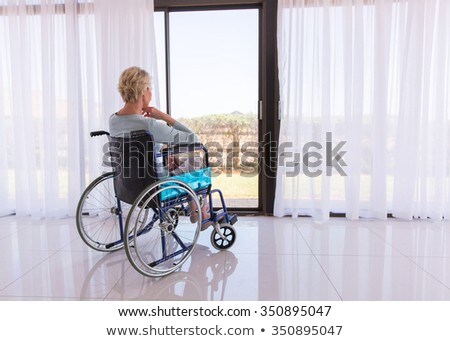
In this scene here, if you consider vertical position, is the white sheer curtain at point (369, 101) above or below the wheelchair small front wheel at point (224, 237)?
above

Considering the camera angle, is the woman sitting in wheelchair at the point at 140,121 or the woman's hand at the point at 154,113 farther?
the woman's hand at the point at 154,113

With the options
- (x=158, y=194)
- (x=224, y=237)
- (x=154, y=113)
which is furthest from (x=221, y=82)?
(x=158, y=194)

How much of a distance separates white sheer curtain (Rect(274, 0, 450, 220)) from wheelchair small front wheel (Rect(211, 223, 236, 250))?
0.90m

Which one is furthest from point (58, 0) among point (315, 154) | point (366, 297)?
point (366, 297)

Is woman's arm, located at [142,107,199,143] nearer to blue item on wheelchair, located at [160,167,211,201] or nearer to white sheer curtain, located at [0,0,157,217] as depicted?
blue item on wheelchair, located at [160,167,211,201]

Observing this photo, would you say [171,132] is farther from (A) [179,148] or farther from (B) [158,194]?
(B) [158,194]

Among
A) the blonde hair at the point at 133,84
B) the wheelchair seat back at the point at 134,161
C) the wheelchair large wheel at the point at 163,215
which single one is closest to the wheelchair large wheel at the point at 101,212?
the wheelchair large wheel at the point at 163,215

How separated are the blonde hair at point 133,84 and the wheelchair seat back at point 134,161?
0.95 feet

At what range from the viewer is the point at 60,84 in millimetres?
3291

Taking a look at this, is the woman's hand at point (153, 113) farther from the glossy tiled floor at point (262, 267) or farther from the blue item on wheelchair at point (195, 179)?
the glossy tiled floor at point (262, 267)

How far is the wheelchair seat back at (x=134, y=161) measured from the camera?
203 centimetres

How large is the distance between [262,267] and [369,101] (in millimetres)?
1891

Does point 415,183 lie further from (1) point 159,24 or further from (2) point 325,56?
(1) point 159,24

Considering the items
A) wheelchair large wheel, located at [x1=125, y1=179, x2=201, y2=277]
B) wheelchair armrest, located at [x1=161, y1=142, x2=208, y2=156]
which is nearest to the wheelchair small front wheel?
wheelchair large wheel, located at [x1=125, y1=179, x2=201, y2=277]
